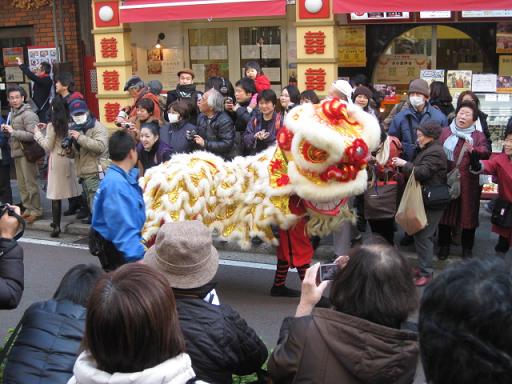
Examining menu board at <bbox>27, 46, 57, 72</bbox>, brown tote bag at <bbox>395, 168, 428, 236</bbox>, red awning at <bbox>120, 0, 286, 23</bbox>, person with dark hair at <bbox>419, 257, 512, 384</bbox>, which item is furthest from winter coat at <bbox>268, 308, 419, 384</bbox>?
menu board at <bbox>27, 46, 57, 72</bbox>

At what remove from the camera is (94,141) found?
826 centimetres

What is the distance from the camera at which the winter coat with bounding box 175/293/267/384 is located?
2.87 meters

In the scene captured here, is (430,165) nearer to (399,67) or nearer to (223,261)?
(223,261)

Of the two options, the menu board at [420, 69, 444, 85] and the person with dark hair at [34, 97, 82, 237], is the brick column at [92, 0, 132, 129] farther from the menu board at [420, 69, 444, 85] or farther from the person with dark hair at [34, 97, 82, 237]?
the menu board at [420, 69, 444, 85]

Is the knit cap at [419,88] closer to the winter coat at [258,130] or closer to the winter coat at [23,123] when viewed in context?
the winter coat at [258,130]

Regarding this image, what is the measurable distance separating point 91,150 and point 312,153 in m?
3.82

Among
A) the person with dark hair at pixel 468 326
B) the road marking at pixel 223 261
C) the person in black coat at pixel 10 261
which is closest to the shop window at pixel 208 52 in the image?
the road marking at pixel 223 261

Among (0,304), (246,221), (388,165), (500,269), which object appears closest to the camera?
(500,269)

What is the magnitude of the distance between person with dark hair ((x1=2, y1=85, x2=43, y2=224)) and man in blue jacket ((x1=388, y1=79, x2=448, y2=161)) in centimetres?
483

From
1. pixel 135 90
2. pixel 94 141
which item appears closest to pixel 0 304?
pixel 94 141

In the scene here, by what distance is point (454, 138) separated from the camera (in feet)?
23.5

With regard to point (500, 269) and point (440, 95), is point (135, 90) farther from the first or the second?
point (500, 269)

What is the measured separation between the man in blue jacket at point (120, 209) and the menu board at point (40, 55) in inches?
341

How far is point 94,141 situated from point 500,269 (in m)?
6.92
